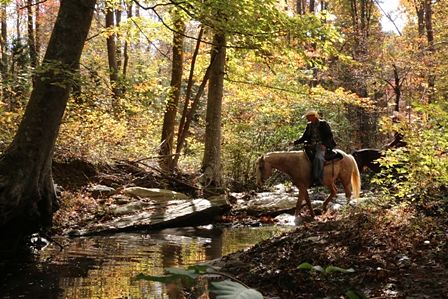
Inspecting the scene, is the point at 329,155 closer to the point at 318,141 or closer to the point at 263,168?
the point at 318,141

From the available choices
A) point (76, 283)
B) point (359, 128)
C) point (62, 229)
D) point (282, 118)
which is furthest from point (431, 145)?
point (359, 128)

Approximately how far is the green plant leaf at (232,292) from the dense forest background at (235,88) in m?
4.43

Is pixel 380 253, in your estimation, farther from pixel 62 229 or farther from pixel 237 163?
pixel 237 163

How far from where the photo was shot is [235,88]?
638 inches

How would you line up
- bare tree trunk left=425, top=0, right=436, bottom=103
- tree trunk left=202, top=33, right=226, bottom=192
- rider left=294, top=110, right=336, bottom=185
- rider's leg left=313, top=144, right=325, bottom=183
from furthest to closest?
1. bare tree trunk left=425, top=0, right=436, bottom=103
2. tree trunk left=202, top=33, right=226, bottom=192
3. rider's leg left=313, top=144, right=325, bottom=183
4. rider left=294, top=110, right=336, bottom=185

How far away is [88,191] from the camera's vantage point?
1142 centimetres

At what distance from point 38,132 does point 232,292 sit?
5814 mm

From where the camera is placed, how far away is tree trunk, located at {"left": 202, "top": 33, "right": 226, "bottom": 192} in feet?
46.0

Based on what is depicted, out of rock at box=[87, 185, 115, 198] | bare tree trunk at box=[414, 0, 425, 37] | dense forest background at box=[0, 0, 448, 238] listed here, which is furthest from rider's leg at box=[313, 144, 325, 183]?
bare tree trunk at box=[414, 0, 425, 37]

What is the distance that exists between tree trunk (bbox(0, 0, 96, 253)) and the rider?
241 inches

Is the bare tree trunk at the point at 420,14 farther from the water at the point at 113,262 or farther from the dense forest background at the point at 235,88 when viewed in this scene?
the water at the point at 113,262

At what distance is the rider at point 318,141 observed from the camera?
37.5 ft

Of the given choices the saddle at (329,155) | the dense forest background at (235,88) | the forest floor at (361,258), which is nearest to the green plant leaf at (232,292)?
the forest floor at (361,258)

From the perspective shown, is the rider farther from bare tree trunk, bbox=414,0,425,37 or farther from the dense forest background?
bare tree trunk, bbox=414,0,425,37
